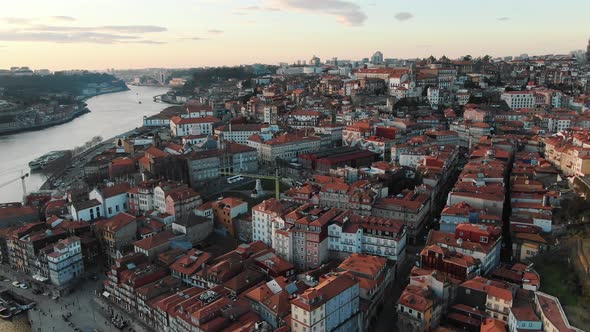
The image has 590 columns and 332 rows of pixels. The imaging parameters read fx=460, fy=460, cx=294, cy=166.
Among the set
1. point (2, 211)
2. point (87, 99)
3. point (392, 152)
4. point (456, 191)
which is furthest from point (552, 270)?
point (87, 99)

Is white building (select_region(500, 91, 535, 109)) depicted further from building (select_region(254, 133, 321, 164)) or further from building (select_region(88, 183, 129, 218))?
building (select_region(88, 183, 129, 218))

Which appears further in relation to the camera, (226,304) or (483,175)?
(483,175)

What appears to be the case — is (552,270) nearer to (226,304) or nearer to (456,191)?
(456,191)

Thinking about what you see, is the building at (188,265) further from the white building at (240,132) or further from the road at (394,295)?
the white building at (240,132)

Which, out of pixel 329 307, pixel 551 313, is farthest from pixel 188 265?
pixel 551 313

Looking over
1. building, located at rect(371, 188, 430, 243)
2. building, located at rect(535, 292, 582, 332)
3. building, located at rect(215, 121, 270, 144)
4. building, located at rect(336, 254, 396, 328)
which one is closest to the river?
building, located at rect(215, 121, 270, 144)

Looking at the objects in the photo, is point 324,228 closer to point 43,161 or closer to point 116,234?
point 116,234
